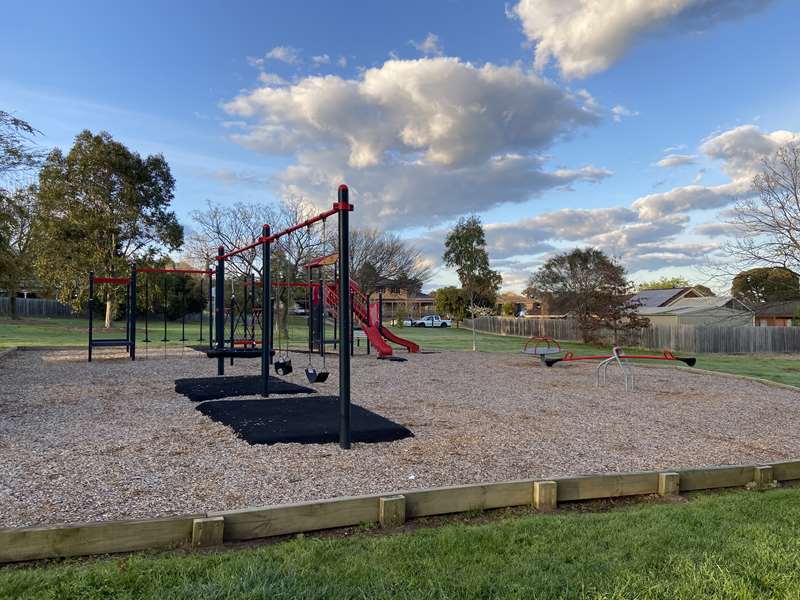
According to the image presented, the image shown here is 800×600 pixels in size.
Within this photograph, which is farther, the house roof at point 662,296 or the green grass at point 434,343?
the house roof at point 662,296

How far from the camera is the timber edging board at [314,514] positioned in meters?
3.11

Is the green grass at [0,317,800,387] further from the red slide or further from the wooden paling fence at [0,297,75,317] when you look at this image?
the wooden paling fence at [0,297,75,317]

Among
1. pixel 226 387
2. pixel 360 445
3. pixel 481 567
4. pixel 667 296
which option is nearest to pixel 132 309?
pixel 226 387

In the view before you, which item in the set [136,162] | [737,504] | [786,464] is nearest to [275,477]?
[737,504]

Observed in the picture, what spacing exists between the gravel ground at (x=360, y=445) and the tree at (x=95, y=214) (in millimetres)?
18632

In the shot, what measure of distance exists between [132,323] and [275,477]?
12009 millimetres

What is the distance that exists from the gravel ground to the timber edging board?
1.87 ft

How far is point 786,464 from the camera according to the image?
5.18 metres

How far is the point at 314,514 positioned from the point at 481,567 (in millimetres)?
1137

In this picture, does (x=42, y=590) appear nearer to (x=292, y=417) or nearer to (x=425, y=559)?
(x=425, y=559)

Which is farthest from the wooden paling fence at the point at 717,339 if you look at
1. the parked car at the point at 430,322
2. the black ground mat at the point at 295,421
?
the parked car at the point at 430,322

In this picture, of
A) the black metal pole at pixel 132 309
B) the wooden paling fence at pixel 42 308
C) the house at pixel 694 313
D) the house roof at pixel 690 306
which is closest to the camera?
the black metal pole at pixel 132 309

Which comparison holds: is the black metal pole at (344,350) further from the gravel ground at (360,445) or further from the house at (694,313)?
the house at (694,313)

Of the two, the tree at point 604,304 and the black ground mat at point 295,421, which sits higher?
the tree at point 604,304
